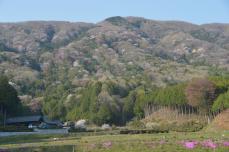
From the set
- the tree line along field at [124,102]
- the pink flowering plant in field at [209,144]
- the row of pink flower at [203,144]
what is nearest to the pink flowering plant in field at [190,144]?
the row of pink flower at [203,144]

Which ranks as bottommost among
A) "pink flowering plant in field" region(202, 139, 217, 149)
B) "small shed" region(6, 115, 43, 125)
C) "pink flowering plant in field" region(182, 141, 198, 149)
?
"small shed" region(6, 115, 43, 125)

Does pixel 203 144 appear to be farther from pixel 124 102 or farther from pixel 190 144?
pixel 124 102

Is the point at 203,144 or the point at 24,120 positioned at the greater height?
the point at 203,144

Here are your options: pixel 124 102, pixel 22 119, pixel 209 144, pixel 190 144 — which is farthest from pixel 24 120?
pixel 209 144

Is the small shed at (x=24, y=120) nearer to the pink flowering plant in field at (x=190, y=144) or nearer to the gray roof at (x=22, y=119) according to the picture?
the gray roof at (x=22, y=119)

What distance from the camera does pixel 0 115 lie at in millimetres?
83188

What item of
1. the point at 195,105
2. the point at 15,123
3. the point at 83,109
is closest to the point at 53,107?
the point at 83,109

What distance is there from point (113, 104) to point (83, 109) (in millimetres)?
9767

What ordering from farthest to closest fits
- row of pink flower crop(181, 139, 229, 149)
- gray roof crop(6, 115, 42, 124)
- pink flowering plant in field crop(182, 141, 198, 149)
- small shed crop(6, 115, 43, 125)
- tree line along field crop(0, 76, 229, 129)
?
gray roof crop(6, 115, 42, 124) < small shed crop(6, 115, 43, 125) < tree line along field crop(0, 76, 229, 129) < pink flowering plant in field crop(182, 141, 198, 149) < row of pink flower crop(181, 139, 229, 149)

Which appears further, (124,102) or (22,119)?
(124,102)

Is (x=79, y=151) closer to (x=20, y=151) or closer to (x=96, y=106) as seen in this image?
(x=20, y=151)

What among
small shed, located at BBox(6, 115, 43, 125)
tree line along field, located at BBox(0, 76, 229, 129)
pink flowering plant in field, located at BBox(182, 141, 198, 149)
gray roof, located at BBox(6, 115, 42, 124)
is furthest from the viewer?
gray roof, located at BBox(6, 115, 42, 124)

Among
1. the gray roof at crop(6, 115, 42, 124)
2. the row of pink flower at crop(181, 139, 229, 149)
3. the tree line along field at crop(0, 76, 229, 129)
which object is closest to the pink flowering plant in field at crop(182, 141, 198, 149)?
the row of pink flower at crop(181, 139, 229, 149)

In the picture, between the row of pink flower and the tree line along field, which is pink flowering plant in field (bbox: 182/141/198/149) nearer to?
the row of pink flower
